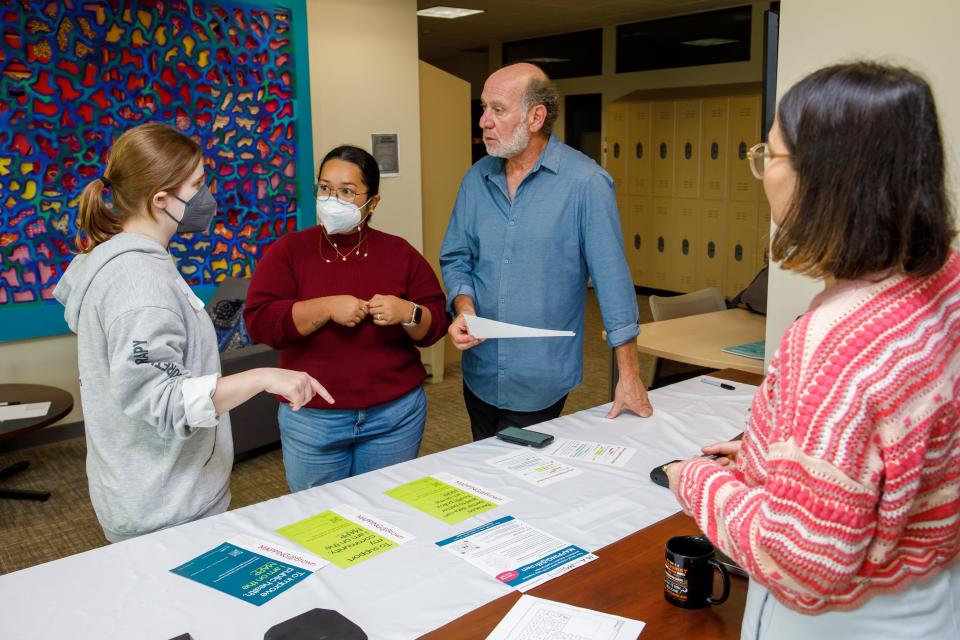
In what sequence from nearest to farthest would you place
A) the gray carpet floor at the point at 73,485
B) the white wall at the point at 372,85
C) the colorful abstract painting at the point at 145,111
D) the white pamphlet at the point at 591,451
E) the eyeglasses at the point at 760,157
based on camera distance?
the eyeglasses at the point at 760,157
the white pamphlet at the point at 591,451
the gray carpet floor at the point at 73,485
the colorful abstract painting at the point at 145,111
the white wall at the point at 372,85

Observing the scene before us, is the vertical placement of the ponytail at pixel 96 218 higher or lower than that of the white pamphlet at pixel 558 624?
higher

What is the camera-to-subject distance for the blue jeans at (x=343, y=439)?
217cm

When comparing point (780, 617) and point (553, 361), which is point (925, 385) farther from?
point (553, 361)

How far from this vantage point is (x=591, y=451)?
2.01 meters

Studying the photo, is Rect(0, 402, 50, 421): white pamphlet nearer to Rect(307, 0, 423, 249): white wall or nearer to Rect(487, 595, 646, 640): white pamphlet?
Rect(307, 0, 423, 249): white wall

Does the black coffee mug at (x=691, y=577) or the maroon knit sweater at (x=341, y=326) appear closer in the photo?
the black coffee mug at (x=691, y=577)

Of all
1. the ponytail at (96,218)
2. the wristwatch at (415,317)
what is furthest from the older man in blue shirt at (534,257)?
the ponytail at (96,218)

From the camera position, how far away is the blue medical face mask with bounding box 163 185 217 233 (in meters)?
1.79

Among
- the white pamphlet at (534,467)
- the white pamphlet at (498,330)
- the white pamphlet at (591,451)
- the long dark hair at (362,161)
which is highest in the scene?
the long dark hair at (362,161)

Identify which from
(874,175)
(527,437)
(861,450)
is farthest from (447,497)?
(874,175)

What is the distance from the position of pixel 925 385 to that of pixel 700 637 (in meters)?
0.61

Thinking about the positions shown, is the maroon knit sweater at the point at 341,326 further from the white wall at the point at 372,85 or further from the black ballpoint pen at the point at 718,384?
the white wall at the point at 372,85

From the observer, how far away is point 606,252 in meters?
2.30

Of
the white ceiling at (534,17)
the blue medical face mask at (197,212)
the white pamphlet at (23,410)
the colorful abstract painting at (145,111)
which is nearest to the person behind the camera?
the blue medical face mask at (197,212)
